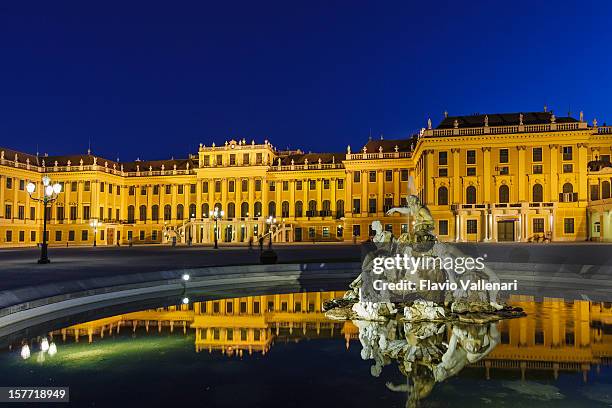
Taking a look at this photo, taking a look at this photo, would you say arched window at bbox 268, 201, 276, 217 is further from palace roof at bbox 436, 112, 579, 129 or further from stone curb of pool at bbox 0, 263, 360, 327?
stone curb of pool at bbox 0, 263, 360, 327

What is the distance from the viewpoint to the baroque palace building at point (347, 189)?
54.5 m

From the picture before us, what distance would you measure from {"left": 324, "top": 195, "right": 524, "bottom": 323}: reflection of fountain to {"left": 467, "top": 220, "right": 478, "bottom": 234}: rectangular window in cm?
4572

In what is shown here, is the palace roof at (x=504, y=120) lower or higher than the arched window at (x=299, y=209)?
higher

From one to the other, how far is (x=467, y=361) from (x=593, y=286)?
11096 mm

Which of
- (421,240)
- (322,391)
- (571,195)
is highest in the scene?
(571,195)

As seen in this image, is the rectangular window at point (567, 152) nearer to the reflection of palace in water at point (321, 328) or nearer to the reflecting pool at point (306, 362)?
the reflection of palace in water at point (321, 328)

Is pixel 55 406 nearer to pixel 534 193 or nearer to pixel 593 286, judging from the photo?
pixel 593 286

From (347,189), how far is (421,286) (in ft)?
195

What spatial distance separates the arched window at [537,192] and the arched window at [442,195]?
29.7 ft

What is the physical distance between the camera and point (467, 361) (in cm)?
738

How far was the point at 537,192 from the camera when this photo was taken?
55.7m

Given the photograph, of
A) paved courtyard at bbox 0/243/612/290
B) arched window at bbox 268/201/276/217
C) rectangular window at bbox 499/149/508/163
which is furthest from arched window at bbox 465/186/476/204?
arched window at bbox 268/201/276/217

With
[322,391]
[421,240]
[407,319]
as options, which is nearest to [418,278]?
[421,240]

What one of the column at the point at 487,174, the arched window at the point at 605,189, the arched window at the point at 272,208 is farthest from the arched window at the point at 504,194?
the arched window at the point at 272,208
